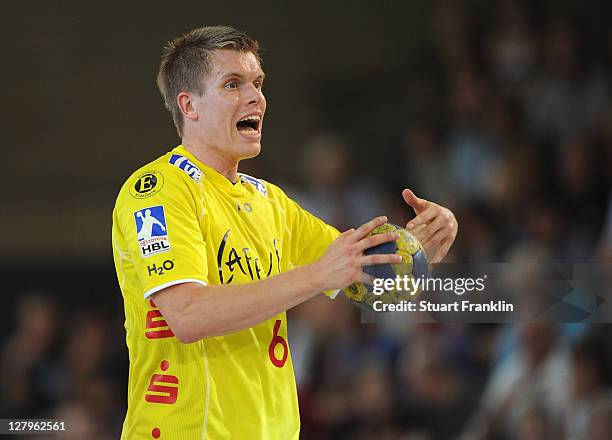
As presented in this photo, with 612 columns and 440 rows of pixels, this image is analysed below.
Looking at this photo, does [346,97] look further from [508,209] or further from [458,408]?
[458,408]

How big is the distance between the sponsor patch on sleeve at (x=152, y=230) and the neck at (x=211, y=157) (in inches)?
14.5

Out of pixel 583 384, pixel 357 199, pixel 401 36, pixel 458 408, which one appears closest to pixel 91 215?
pixel 357 199

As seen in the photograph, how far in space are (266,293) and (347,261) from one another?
9.8 inches

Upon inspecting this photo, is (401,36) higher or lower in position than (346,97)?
higher

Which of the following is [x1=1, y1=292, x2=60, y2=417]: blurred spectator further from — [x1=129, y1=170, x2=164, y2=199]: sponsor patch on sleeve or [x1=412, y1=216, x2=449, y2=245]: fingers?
[x1=412, y1=216, x2=449, y2=245]: fingers

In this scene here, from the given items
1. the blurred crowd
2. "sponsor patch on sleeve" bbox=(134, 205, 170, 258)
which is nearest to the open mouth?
"sponsor patch on sleeve" bbox=(134, 205, 170, 258)

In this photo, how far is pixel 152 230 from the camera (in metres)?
2.89

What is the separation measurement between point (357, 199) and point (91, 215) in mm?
2195

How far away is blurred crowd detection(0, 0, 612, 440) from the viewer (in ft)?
19.1

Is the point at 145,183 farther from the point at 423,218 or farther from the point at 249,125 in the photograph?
the point at 423,218

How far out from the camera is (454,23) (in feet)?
23.7

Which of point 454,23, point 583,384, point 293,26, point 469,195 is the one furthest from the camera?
point 293,26

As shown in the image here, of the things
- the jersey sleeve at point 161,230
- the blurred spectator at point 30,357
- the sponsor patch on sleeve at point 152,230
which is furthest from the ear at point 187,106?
the blurred spectator at point 30,357

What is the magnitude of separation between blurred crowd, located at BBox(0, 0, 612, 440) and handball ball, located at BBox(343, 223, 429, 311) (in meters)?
2.89
